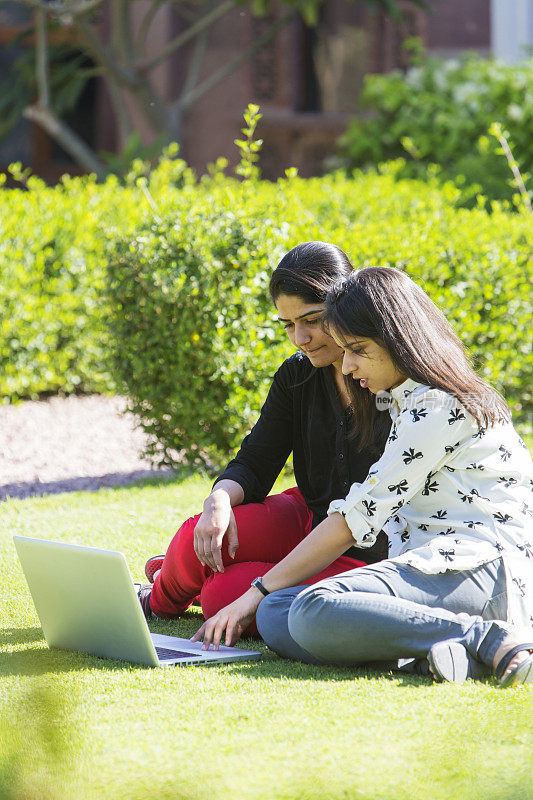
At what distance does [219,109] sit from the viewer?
44.0ft

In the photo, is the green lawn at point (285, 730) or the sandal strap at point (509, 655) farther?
the sandal strap at point (509, 655)

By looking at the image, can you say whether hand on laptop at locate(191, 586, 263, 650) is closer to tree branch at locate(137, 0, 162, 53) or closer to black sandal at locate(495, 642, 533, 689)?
black sandal at locate(495, 642, 533, 689)

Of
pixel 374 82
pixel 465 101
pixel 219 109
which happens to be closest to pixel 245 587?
pixel 465 101

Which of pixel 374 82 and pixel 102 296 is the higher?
pixel 374 82

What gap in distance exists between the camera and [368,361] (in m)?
2.94

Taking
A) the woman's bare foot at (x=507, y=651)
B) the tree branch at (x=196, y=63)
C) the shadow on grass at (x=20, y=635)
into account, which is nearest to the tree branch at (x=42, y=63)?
the tree branch at (x=196, y=63)

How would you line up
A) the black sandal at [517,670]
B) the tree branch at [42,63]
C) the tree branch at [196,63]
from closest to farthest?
the black sandal at [517,670] < the tree branch at [42,63] < the tree branch at [196,63]

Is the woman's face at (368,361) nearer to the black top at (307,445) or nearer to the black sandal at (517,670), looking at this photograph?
the black top at (307,445)

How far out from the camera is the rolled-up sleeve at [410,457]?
2.87m

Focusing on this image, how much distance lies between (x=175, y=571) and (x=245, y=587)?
28cm

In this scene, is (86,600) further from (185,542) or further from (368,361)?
(368,361)

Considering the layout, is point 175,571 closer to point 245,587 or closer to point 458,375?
point 245,587

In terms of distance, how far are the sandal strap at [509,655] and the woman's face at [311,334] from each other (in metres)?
1.12

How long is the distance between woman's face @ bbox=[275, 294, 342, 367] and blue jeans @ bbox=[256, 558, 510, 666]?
0.75 m
